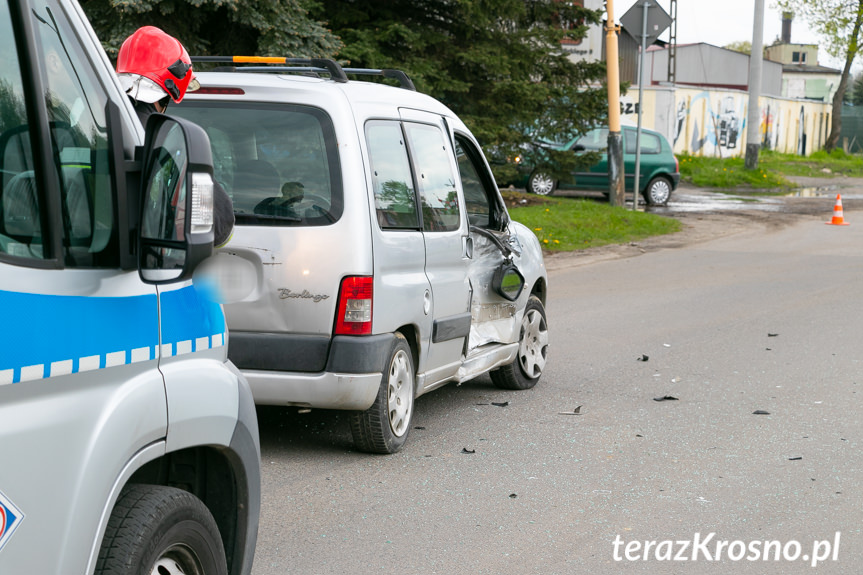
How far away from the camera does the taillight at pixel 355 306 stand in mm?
5371

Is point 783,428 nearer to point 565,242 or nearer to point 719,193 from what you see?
point 565,242

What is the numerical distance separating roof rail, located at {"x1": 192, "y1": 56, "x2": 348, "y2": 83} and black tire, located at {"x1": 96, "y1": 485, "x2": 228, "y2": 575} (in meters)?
3.32

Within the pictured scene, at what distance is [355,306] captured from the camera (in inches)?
212

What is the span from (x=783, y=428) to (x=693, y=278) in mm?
7322

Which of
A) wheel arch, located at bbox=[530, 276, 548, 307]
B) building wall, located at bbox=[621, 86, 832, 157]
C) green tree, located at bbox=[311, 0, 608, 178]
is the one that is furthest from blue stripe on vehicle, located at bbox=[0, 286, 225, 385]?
building wall, located at bbox=[621, 86, 832, 157]

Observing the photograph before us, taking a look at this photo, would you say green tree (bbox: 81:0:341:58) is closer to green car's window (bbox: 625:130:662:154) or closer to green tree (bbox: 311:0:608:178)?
green tree (bbox: 311:0:608:178)

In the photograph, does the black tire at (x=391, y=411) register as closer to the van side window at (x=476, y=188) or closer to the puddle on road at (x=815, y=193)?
the van side window at (x=476, y=188)

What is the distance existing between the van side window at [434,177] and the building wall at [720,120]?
2905 cm

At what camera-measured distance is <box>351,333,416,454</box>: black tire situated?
18.6 ft

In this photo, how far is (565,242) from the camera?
1681 cm

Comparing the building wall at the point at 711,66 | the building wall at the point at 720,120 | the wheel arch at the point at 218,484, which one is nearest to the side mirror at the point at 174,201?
the wheel arch at the point at 218,484

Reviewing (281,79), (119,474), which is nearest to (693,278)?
(281,79)

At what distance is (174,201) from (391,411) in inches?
140

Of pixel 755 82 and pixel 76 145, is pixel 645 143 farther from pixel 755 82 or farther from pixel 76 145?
pixel 76 145
